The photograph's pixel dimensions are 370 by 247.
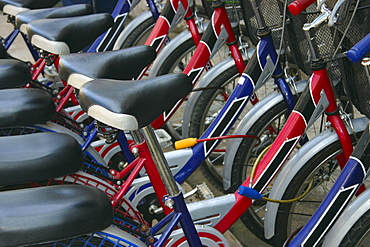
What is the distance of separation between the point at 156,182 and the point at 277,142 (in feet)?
1.63

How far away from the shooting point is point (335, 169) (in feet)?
7.59

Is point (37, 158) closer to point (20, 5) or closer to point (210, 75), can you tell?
point (210, 75)

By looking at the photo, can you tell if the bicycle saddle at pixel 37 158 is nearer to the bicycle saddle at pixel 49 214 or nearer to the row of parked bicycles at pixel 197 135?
the row of parked bicycles at pixel 197 135

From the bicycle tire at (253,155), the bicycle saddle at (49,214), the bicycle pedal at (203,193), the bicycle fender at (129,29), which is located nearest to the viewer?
the bicycle saddle at (49,214)

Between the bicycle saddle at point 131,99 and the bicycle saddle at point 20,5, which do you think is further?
the bicycle saddle at point 20,5

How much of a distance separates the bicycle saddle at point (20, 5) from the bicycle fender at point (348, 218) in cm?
222

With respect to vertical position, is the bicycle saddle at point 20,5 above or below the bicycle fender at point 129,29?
above

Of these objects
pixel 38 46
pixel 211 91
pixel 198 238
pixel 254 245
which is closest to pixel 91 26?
pixel 38 46

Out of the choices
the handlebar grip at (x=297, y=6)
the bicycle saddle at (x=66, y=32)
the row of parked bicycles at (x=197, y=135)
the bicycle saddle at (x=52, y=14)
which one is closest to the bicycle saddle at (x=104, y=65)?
the row of parked bicycles at (x=197, y=135)

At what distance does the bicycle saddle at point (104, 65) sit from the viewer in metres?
1.89

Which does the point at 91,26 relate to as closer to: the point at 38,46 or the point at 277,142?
the point at 38,46

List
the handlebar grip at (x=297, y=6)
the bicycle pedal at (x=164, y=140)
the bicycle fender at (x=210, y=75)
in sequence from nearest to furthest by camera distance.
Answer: the handlebar grip at (x=297, y=6)
the bicycle pedal at (x=164, y=140)
the bicycle fender at (x=210, y=75)

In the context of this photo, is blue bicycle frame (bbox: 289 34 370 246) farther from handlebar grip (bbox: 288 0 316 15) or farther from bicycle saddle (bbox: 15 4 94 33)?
bicycle saddle (bbox: 15 4 94 33)

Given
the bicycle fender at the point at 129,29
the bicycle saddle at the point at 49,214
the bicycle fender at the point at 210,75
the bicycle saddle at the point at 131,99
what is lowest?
the bicycle fender at the point at 210,75
